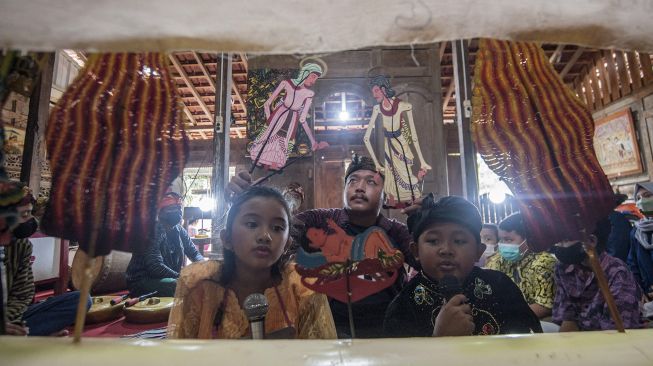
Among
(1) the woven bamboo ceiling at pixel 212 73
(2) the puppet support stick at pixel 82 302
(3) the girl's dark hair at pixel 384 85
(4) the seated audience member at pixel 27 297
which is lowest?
(4) the seated audience member at pixel 27 297

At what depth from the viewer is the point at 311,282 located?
152 centimetres

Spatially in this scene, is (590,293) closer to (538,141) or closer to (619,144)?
(538,141)

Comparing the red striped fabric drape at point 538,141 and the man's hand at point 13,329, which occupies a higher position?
the red striped fabric drape at point 538,141

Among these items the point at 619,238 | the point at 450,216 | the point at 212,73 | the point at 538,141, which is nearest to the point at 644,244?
the point at 619,238

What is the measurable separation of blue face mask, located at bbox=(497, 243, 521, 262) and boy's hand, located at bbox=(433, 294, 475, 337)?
2201 millimetres

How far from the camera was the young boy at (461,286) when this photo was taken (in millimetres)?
1362

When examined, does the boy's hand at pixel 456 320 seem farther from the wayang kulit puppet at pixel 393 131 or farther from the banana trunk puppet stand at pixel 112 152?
the wayang kulit puppet at pixel 393 131

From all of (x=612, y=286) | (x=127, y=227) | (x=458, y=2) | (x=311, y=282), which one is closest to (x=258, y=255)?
(x=311, y=282)

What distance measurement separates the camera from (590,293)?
6.66 ft

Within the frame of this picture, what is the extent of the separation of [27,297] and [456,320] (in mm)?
2964

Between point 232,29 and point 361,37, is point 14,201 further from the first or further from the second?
point 361,37

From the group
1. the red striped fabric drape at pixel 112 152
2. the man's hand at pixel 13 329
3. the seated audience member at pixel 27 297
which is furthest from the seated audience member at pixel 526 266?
the seated audience member at pixel 27 297

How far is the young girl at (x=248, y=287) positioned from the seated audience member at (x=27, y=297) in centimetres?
117

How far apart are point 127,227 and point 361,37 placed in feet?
2.15
